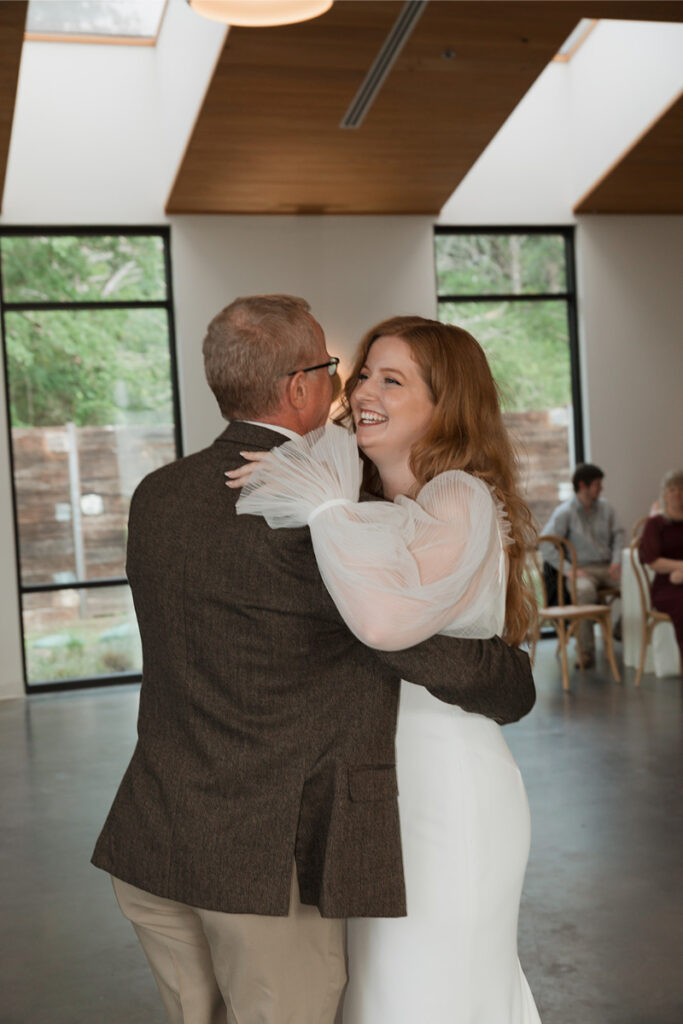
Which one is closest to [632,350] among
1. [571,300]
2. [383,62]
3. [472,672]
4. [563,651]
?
[571,300]

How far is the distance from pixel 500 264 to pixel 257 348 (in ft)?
27.3

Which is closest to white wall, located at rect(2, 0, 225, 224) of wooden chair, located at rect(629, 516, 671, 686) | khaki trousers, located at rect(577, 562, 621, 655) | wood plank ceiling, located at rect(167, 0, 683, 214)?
wood plank ceiling, located at rect(167, 0, 683, 214)

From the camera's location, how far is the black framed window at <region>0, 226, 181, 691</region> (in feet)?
27.9

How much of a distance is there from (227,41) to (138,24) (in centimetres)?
251

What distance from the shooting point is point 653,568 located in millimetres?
7035

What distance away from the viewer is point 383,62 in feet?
21.5

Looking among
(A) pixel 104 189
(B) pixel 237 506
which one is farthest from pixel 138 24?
(B) pixel 237 506

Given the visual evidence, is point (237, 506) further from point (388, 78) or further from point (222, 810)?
point (388, 78)

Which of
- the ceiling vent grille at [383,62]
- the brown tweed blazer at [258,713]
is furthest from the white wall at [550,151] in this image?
the brown tweed blazer at [258,713]

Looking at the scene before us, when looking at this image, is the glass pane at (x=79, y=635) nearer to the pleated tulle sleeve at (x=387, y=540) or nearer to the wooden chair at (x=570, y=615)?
the wooden chair at (x=570, y=615)

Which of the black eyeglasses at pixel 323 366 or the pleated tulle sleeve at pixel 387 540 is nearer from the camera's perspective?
the pleated tulle sleeve at pixel 387 540

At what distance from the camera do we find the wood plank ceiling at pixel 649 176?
8.30 meters

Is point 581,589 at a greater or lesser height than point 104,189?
lesser

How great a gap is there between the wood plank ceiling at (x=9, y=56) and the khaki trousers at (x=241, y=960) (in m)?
5.10
